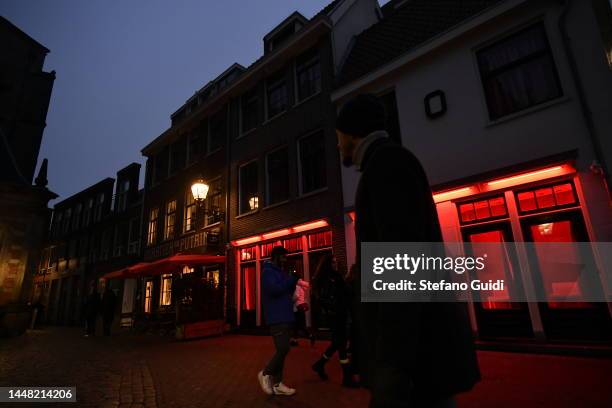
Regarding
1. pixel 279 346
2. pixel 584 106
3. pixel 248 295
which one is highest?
pixel 584 106

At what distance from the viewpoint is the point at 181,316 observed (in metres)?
11.3

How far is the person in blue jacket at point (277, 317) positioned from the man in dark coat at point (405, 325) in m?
3.26

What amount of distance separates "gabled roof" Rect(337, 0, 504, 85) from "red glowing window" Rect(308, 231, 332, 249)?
4879mm

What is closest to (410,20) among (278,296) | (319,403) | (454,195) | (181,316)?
(454,195)

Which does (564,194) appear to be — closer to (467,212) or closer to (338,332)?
(467,212)

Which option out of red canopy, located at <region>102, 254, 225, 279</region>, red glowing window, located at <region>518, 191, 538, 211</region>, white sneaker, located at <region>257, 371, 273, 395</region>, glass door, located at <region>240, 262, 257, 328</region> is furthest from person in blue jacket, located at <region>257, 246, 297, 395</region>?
red canopy, located at <region>102, 254, 225, 279</region>

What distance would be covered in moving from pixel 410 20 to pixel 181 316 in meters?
11.7

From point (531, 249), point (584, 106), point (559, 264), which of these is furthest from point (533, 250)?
point (584, 106)

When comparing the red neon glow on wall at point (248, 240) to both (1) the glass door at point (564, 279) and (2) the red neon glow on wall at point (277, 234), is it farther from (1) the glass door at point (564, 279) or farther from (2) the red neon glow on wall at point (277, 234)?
(1) the glass door at point (564, 279)

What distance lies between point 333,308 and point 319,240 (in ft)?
18.9

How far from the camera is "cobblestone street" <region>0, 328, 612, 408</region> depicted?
4.05m

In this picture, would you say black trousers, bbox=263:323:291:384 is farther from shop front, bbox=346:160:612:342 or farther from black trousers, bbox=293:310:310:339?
black trousers, bbox=293:310:310:339

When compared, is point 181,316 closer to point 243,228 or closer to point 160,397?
point 243,228

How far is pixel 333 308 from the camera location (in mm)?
5066
